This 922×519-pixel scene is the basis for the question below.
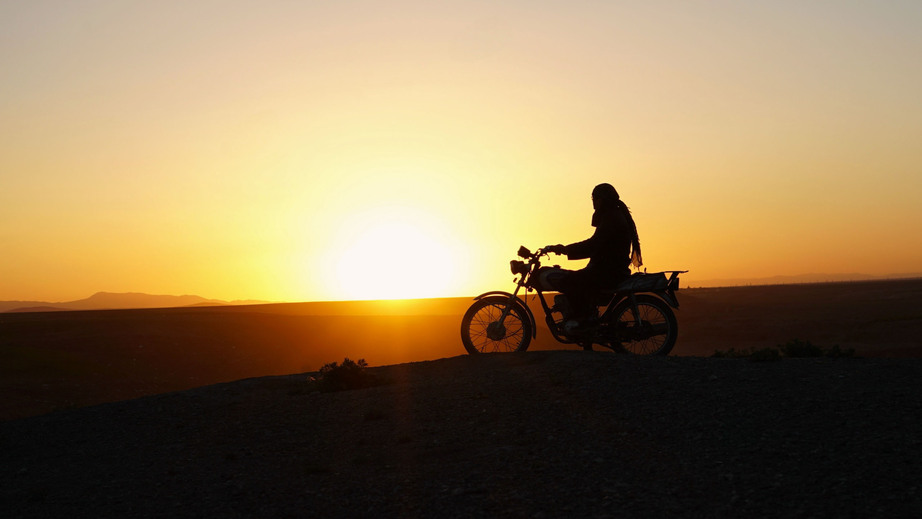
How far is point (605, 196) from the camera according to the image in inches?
451

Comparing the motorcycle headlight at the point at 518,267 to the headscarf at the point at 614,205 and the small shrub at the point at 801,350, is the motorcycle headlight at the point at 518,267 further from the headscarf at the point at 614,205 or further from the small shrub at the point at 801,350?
the small shrub at the point at 801,350

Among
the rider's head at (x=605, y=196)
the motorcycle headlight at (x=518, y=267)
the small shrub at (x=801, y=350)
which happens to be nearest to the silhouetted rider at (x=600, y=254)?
the rider's head at (x=605, y=196)

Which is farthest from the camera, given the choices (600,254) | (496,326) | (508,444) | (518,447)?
(496,326)

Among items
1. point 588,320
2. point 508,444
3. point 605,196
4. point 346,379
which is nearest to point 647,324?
point 588,320

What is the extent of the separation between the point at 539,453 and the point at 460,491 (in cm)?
114

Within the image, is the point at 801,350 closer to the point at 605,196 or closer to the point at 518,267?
the point at 605,196

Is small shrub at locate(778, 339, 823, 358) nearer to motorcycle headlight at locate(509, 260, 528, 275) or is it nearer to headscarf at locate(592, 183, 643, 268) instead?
headscarf at locate(592, 183, 643, 268)

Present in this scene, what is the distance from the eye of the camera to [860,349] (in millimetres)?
40000

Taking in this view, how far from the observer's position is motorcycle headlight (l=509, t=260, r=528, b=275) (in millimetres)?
11953

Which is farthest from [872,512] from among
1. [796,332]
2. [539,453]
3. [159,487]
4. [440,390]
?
[796,332]

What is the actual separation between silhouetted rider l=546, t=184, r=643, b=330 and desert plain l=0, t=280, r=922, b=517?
96cm

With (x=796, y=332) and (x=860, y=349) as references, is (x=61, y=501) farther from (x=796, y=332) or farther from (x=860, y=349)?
(x=796, y=332)

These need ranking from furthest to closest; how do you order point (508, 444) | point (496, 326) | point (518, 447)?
point (496, 326)
point (508, 444)
point (518, 447)

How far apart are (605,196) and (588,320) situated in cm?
199
